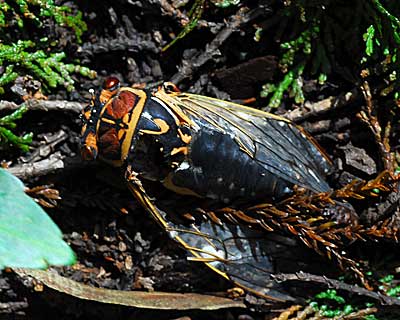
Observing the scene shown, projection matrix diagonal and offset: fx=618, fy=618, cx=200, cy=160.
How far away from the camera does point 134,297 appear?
2406 mm

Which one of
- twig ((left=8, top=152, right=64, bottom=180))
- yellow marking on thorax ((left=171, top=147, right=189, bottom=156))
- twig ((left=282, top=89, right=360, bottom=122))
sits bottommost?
twig ((left=8, top=152, right=64, bottom=180))

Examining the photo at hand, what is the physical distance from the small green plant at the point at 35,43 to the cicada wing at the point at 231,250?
0.60 metres

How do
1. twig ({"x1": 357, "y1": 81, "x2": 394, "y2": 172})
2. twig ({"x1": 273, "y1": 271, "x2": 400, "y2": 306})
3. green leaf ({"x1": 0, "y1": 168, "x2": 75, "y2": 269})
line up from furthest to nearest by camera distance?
twig ({"x1": 357, "y1": 81, "x2": 394, "y2": 172}), twig ({"x1": 273, "y1": 271, "x2": 400, "y2": 306}), green leaf ({"x1": 0, "y1": 168, "x2": 75, "y2": 269})

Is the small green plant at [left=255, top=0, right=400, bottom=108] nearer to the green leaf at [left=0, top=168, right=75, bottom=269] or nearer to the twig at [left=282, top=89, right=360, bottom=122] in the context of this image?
the twig at [left=282, top=89, right=360, bottom=122]

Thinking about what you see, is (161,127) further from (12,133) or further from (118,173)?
(12,133)

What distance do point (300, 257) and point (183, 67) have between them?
895mm

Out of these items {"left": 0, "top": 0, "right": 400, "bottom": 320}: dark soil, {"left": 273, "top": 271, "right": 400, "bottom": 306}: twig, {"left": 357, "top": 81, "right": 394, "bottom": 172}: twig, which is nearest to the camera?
{"left": 273, "top": 271, "right": 400, "bottom": 306}: twig

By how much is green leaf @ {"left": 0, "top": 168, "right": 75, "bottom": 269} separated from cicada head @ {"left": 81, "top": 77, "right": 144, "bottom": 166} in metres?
1.08

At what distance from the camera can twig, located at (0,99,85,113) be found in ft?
7.82

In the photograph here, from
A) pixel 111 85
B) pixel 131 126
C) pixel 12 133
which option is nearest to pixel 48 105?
pixel 12 133

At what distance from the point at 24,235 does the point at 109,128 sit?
120cm

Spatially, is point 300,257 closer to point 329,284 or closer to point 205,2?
point 329,284

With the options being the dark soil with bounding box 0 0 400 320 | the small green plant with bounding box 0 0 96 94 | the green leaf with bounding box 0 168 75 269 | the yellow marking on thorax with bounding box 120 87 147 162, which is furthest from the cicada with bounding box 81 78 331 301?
the green leaf with bounding box 0 168 75 269

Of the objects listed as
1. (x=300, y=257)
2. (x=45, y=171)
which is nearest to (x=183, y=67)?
(x=45, y=171)
